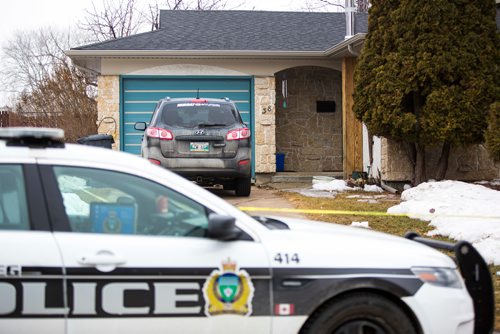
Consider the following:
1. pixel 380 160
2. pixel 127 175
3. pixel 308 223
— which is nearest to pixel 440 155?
pixel 380 160

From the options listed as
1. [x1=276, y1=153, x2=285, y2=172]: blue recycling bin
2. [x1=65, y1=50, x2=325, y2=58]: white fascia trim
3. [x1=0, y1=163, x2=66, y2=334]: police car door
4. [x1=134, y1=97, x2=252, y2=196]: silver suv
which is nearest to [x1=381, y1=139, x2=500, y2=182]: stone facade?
[x1=134, y1=97, x2=252, y2=196]: silver suv

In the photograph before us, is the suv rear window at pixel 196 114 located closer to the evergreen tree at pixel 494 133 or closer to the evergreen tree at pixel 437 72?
the evergreen tree at pixel 437 72

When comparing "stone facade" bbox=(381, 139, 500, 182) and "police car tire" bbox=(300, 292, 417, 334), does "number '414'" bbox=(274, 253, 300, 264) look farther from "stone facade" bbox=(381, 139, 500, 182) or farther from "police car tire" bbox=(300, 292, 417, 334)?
"stone facade" bbox=(381, 139, 500, 182)

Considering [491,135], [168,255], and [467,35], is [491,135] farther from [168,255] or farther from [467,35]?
[168,255]

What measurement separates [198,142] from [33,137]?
744 centimetres

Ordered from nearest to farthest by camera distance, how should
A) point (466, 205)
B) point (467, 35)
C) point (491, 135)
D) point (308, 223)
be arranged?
point (308, 223), point (466, 205), point (491, 135), point (467, 35)

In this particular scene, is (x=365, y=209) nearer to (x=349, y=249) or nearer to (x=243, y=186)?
(x=243, y=186)

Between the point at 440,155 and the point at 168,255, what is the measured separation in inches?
409

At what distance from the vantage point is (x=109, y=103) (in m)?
15.5

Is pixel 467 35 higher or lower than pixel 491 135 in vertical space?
higher

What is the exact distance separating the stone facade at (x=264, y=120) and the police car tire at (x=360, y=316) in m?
11.8

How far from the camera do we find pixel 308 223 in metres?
4.51

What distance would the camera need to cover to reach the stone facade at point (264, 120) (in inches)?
616

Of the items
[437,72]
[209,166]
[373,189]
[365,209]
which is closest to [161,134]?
[209,166]
